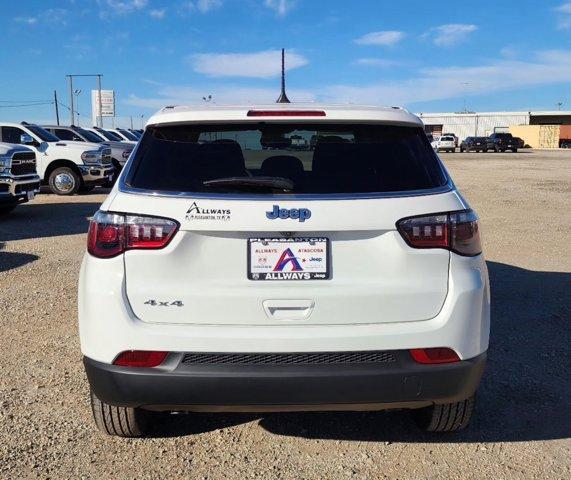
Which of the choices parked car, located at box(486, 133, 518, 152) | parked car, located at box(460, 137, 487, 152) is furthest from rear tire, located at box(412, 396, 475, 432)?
parked car, located at box(460, 137, 487, 152)

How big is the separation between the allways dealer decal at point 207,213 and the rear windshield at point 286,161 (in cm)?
12

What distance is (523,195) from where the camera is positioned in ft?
55.3

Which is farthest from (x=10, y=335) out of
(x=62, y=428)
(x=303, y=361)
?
(x=303, y=361)

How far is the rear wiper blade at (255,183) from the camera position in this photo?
2789 millimetres

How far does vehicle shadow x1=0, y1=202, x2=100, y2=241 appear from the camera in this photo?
1049 cm

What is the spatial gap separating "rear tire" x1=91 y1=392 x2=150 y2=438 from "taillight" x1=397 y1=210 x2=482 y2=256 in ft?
5.38

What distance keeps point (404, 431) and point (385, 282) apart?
3.95 ft

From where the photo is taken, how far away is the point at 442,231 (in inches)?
110

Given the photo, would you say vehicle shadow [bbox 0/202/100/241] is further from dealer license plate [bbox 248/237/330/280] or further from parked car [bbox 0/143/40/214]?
dealer license plate [bbox 248/237/330/280]

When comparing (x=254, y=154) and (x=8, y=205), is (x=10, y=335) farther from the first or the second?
(x=8, y=205)

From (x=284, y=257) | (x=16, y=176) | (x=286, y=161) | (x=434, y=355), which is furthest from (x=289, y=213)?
(x=16, y=176)

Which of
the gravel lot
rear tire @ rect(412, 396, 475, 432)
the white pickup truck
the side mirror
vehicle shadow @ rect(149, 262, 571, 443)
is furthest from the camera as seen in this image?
the white pickup truck

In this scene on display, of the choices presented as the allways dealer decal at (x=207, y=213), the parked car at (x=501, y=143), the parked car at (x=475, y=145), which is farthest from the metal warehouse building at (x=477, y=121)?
the allways dealer decal at (x=207, y=213)

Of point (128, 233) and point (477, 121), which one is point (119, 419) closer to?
point (128, 233)
